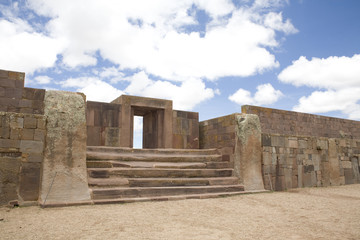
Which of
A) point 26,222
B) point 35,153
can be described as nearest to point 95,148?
point 35,153

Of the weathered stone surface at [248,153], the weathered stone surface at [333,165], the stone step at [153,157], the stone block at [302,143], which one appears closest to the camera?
the stone step at [153,157]

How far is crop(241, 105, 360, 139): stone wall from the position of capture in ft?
42.0

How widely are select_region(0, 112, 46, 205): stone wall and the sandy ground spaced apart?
1.16ft

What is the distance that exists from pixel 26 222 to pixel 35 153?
1662mm

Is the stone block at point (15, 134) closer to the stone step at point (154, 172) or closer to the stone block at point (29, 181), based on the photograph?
the stone block at point (29, 181)

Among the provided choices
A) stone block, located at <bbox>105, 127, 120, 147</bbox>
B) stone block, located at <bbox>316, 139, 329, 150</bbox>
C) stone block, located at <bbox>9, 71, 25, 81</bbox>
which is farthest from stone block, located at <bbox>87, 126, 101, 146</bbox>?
stone block, located at <bbox>316, 139, 329, 150</bbox>

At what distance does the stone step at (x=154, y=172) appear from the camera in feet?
19.9

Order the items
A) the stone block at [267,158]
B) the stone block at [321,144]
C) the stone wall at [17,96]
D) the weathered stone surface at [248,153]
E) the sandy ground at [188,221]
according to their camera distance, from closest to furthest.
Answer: the sandy ground at [188,221], the weathered stone surface at [248,153], the stone block at [267,158], the stone wall at [17,96], the stone block at [321,144]

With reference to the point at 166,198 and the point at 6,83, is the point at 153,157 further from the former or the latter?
the point at 6,83

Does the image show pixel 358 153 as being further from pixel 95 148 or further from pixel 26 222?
pixel 26 222

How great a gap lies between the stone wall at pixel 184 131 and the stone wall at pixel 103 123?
2.11 m

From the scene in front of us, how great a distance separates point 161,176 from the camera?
6.65 m

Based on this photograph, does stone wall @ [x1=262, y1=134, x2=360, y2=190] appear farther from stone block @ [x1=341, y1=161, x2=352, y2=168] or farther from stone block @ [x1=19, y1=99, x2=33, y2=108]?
stone block @ [x1=19, y1=99, x2=33, y2=108]

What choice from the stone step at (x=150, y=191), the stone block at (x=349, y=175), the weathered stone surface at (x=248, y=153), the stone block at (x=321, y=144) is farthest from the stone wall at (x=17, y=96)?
the stone block at (x=349, y=175)
